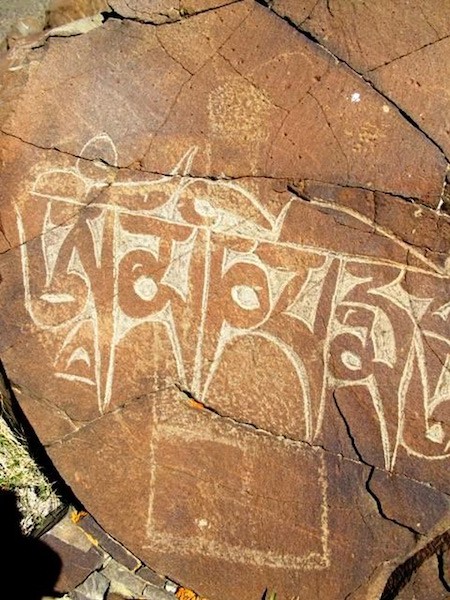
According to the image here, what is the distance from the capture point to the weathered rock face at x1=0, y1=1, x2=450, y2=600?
2.25 m

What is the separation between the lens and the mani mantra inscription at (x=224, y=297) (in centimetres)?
225

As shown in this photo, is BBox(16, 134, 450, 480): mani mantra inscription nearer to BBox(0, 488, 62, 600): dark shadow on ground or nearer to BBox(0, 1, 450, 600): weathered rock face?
BBox(0, 1, 450, 600): weathered rock face

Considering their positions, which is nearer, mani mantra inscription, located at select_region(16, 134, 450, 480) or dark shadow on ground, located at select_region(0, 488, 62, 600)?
mani mantra inscription, located at select_region(16, 134, 450, 480)

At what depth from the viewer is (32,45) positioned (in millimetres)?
2473

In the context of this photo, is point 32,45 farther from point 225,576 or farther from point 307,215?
point 225,576

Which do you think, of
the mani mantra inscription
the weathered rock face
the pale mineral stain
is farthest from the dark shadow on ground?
the pale mineral stain

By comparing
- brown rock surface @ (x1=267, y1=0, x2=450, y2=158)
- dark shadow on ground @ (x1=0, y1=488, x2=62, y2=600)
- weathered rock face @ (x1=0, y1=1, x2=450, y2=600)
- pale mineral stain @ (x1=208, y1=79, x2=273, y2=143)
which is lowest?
dark shadow on ground @ (x1=0, y1=488, x2=62, y2=600)

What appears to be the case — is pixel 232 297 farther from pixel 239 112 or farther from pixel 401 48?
pixel 401 48

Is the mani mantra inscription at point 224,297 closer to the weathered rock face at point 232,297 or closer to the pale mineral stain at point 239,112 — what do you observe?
the weathered rock face at point 232,297

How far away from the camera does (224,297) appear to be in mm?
2369

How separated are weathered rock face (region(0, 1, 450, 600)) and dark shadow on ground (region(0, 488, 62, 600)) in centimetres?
35

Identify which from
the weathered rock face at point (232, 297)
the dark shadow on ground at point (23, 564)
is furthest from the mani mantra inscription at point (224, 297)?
the dark shadow on ground at point (23, 564)

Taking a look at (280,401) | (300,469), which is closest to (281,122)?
(280,401)

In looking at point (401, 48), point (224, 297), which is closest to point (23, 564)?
point (224, 297)
